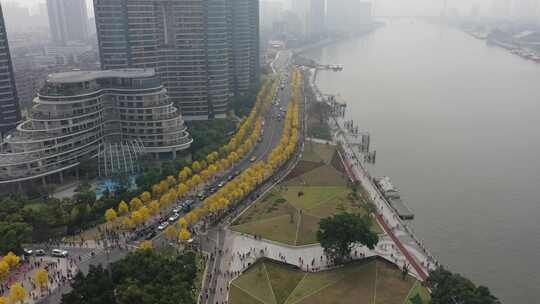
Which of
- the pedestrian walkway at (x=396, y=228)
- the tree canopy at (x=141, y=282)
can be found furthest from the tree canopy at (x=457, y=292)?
the tree canopy at (x=141, y=282)

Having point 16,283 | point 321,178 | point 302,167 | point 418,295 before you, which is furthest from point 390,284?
point 16,283

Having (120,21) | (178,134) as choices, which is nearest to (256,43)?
(120,21)

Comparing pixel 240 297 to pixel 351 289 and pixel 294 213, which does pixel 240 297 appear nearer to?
pixel 351 289

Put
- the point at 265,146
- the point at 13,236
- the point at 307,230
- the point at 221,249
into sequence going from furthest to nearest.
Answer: the point at 265,146 < the point at 307,230 < the point at 221,249 < the point at 13,236

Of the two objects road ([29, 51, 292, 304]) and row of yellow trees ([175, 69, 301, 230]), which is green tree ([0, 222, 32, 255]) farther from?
row of yellow trees ([175, 69, 301, 230])

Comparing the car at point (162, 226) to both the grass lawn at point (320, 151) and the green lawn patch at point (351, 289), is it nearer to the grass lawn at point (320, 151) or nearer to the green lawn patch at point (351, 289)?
the green lawn patch at point (351, 289)

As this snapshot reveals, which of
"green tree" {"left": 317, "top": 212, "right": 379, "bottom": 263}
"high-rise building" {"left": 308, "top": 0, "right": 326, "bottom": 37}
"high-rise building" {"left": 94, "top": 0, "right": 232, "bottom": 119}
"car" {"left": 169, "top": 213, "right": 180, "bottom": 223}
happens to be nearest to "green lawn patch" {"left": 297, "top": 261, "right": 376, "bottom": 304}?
"green tree" {"left": 317, "top": 212, "right": 379, "bottom": 263}
